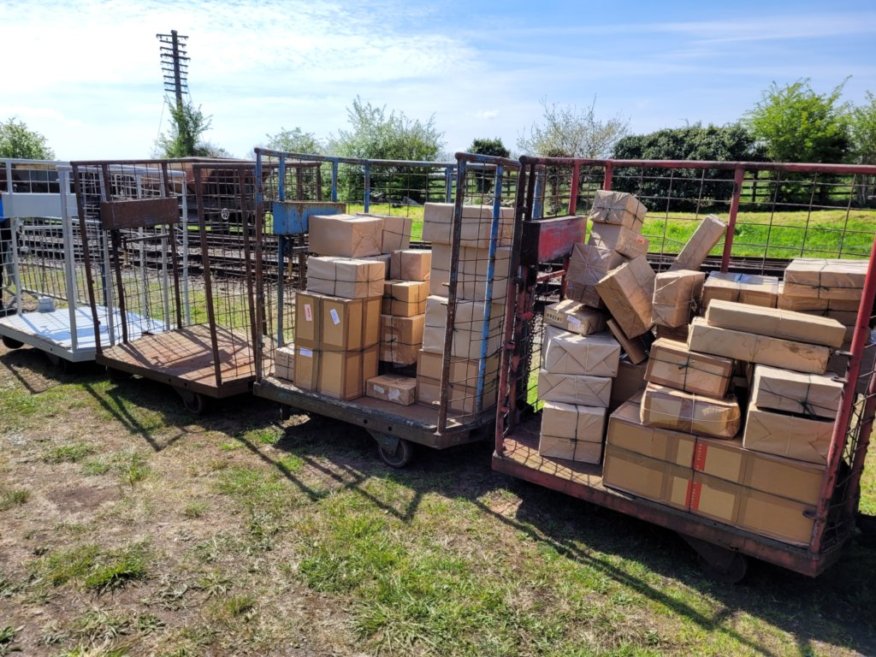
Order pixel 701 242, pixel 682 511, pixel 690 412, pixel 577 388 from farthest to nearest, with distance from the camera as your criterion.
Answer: pixel 577 388, pixel 701 242, pixel 682 511, pixel 690 412

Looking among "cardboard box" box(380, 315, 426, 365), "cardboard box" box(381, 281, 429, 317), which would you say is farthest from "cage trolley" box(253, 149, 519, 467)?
"cardboard box" box(381, 281, 429, 317)

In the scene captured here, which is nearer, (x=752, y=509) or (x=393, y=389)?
(x=752, y=509)

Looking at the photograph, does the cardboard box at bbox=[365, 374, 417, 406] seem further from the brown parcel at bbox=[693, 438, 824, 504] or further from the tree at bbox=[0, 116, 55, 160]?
the tree at bbox=[0, 116, 55, 160]

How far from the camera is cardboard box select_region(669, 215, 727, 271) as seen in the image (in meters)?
4.30

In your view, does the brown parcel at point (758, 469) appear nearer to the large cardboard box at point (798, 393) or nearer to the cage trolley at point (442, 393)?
the large cardboard box at point (798, 393)

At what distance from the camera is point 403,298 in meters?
5.54

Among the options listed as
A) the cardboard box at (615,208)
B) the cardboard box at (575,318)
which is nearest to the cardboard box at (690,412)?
the cardboard box at (575,318)

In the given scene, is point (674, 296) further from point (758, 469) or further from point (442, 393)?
point (442, 393)

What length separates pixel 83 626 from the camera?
3367mm

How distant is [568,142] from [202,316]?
73.5 feet

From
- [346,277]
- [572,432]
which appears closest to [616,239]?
[572,432]

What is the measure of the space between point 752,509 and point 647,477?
0.61 metres

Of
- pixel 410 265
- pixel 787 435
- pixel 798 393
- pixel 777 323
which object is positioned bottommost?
pixel 787 435

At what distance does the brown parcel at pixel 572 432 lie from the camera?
441cm
